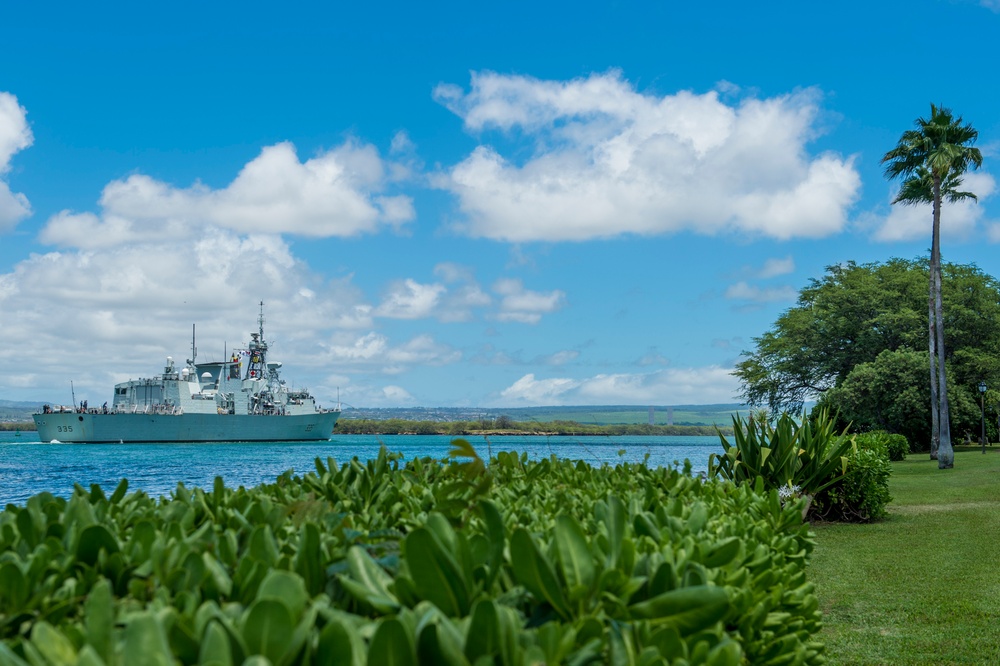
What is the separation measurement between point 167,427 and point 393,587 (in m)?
72.8

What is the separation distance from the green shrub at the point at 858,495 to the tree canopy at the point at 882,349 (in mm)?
24577

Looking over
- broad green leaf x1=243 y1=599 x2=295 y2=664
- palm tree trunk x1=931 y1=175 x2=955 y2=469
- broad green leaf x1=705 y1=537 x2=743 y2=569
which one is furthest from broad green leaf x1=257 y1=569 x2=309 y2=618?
palm tree trunk x1=931 y1=175 x2=955 y2=469

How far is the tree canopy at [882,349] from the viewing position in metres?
37.5

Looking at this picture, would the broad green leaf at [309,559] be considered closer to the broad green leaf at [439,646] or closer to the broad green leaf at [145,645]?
the broad green leaf at [439,646]

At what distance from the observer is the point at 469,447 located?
2.88 metres

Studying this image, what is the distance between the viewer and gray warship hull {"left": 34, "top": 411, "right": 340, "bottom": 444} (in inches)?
2660

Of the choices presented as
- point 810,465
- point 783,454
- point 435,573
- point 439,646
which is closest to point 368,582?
point 435,573

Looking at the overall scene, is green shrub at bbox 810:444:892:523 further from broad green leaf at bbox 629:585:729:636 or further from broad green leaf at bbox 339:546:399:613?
broad green leaf at bbox 339:546:399:613

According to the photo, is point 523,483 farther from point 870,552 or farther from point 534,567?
point 870,552

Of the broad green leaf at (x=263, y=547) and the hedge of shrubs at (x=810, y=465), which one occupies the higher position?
the broad green leaf at (x=263, y=547)

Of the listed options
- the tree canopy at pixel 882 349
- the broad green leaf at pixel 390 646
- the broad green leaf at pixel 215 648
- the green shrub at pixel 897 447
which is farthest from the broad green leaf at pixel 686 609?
the tree canopy at pixel 882 349

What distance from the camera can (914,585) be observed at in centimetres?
863

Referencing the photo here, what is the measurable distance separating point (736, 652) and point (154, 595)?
1.28 meters

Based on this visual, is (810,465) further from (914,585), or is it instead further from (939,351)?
(939,351)
